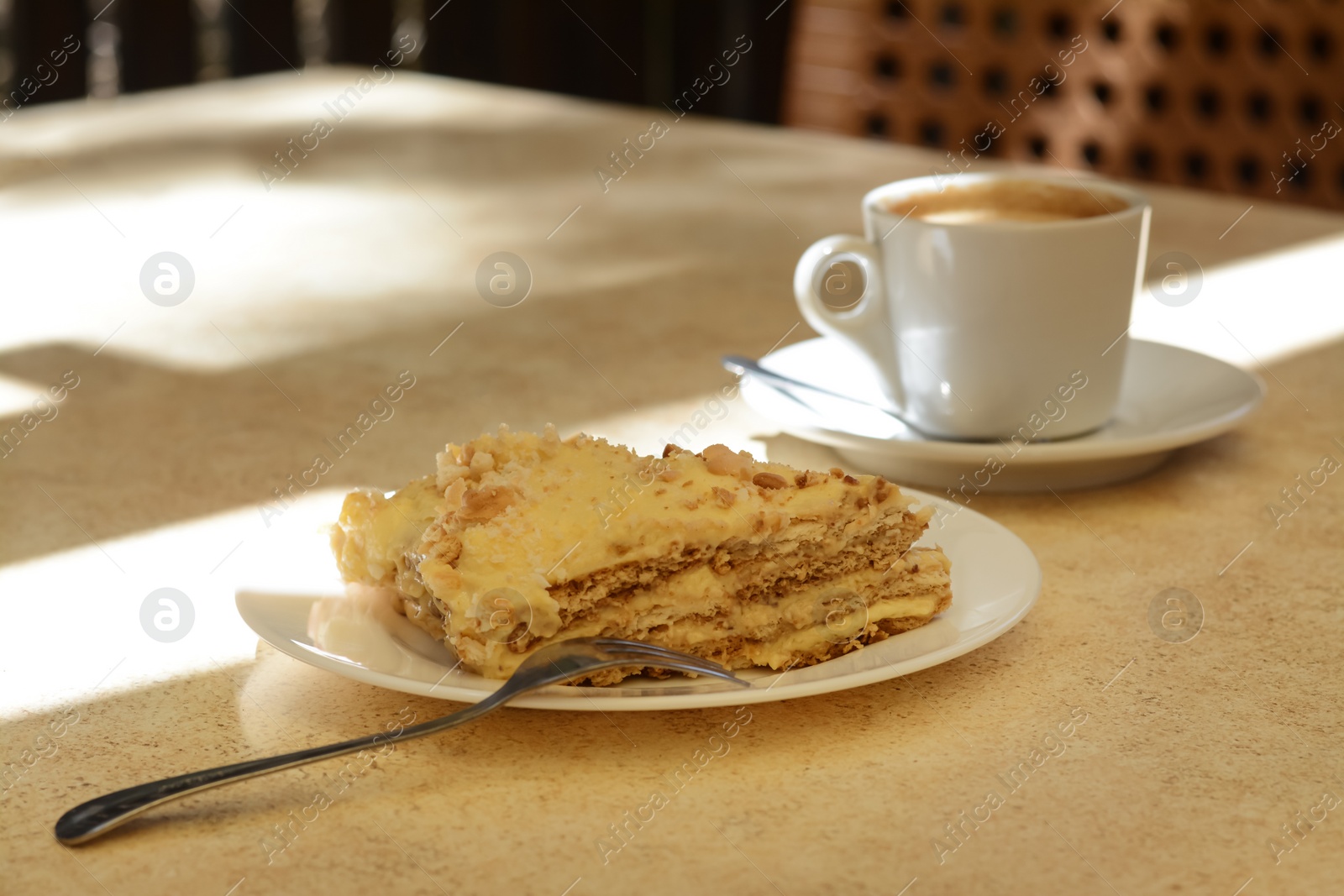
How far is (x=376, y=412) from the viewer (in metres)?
1.27

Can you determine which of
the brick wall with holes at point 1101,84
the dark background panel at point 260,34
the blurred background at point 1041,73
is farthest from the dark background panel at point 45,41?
the brick wall with holes at point 1101,84

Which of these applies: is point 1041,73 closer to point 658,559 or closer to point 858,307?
point 858,307

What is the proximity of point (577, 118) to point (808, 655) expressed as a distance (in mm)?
1837

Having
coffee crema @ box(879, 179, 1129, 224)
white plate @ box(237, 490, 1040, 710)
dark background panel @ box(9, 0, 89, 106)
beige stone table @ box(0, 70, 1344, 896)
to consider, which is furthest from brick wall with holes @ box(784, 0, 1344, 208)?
dark background panel @ box(9, 0, 89, 106)

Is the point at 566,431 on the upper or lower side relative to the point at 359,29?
lower

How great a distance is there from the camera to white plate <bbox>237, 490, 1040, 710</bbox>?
705 mm

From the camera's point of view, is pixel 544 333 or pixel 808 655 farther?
pixel 544 333

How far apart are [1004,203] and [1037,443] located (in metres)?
0.25

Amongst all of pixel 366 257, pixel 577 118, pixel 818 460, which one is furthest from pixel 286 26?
pixel 818 460

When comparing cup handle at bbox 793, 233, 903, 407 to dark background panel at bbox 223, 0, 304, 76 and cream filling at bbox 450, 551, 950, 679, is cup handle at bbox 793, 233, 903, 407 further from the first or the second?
dark background panel at bbox 223, 0, 304, 76

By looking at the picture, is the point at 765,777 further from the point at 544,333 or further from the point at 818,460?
the point at 544,333

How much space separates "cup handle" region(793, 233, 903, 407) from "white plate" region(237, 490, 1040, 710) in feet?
0.96

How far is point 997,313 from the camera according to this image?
1072 millimetres

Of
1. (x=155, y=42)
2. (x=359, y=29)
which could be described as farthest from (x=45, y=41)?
(x=359, y=29)
